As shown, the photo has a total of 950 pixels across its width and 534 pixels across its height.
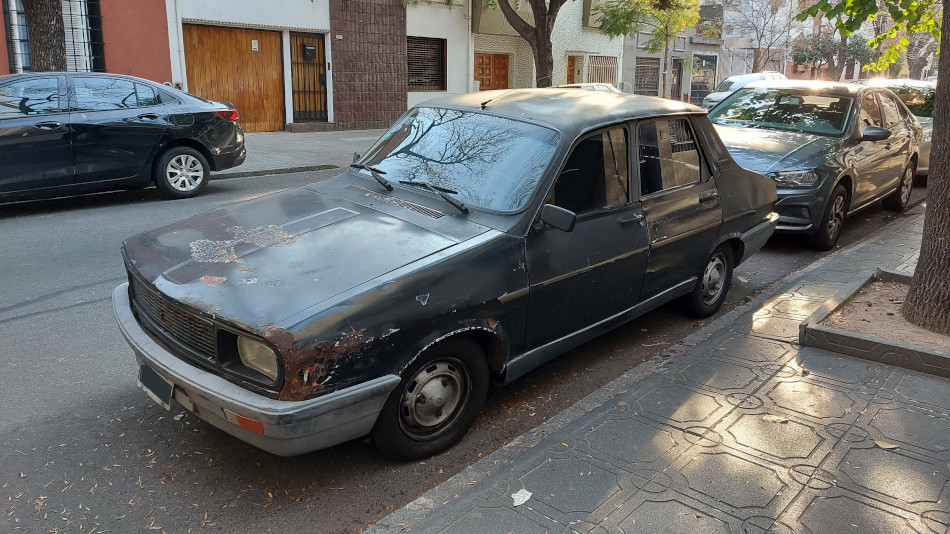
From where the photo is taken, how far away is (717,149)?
539cm

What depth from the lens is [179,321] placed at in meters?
3.31

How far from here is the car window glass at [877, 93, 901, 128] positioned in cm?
911

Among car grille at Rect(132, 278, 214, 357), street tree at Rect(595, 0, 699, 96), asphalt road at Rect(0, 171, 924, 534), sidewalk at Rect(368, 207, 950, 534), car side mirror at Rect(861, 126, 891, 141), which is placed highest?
street tree at Rect(595, 0, 699, 96)

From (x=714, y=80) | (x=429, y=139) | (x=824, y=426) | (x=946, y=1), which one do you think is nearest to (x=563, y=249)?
(x=429, y=139)

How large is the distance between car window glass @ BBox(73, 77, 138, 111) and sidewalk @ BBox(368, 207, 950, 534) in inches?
292

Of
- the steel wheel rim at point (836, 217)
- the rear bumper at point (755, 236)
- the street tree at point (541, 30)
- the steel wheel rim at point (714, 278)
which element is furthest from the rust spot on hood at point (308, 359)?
the street tree at point (541, 30)

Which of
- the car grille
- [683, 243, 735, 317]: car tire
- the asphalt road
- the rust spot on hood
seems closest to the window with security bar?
the asphalt road

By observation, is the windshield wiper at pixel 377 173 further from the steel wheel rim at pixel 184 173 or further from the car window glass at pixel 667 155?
the steel wheel rim at pixel 184 173

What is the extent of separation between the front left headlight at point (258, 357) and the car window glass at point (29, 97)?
275 inches

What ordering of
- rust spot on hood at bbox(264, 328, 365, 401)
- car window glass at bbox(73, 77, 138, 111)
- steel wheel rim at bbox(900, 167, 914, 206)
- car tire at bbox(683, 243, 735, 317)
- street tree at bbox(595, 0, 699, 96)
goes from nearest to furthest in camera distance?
rust spot on hood at bbox(264, 328, 365, 401), car tire at bbox(683, 243, 735, 317), car window glass at bbox(73, 77, 138, 111), steel wheel rim at bbox(900, 167, 914, 206), street tree at bbox(595, 0, 699, 96)

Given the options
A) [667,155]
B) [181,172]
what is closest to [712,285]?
[667,155]

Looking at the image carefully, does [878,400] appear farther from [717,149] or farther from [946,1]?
[946,1]

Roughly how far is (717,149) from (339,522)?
12.4 ft

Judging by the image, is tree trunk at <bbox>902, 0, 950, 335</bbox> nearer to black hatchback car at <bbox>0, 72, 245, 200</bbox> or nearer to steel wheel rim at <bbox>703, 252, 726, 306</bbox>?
steel wheel rim at <bbox>703, 252, 726, 306</bbox>
